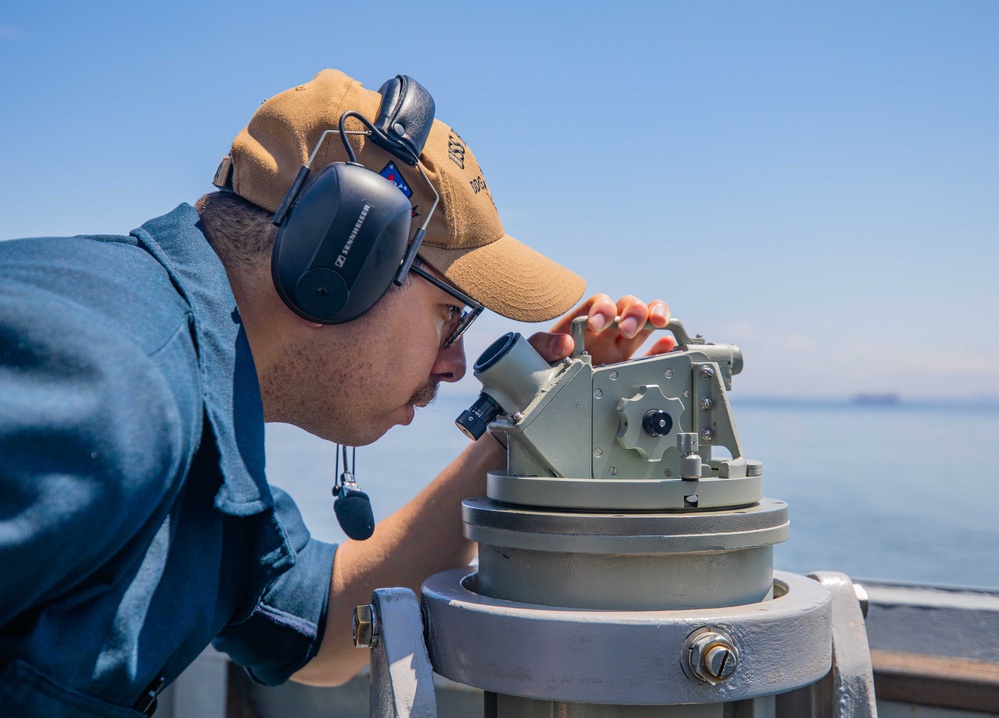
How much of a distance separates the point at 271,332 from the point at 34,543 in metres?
0.59

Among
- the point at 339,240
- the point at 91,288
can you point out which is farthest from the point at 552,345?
the point at 91,288

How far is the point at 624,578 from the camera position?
1156mm

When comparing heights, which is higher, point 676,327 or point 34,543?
point 676,327

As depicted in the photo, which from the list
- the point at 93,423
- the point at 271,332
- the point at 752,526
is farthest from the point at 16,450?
the point at 752,526

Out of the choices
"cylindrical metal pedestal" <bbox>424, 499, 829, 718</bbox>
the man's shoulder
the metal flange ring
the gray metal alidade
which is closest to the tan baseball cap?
the gray metal alidade

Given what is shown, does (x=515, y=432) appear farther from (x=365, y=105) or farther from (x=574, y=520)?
(x=365, y=105)

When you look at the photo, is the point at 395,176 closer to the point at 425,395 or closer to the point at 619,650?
the point at 425,395

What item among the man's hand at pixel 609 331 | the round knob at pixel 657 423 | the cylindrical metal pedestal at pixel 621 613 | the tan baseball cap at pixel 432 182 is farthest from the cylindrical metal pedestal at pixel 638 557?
the tan baseball cap at pixel 432 182

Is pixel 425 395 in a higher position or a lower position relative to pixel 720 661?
higher

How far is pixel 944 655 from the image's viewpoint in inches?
87.4

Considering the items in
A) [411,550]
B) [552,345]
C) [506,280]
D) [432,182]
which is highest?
[432,182]

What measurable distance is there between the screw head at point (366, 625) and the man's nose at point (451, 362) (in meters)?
0.49

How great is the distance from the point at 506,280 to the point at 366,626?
64 centimetres

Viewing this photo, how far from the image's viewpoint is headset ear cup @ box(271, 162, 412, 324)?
4.15ft
